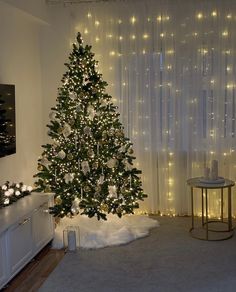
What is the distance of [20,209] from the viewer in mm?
3953

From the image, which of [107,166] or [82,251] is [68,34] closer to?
[107,166]

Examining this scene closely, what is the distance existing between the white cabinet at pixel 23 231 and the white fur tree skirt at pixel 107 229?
12.4 inches

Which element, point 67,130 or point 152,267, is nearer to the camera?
point 152,267

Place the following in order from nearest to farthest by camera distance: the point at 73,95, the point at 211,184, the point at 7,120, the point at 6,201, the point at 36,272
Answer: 1. the point at 36,272
2. the point at 6,201
3. the point at 7,120
4. the point at 211,184
5. the point at 73,95

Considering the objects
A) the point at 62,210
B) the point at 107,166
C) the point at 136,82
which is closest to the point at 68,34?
the point at 136,82

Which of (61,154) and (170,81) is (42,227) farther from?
(170,81)

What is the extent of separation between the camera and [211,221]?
5.15 metres

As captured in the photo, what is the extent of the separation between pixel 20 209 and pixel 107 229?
1.21 metres

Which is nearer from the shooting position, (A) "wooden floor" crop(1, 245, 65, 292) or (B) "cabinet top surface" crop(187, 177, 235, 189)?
(A) "wooden floor" crop(1, 245, 65, 292)

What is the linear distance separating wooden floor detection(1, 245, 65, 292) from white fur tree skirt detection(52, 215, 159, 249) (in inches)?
7.7

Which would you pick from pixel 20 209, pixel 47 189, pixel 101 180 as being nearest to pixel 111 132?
pixel 101 180

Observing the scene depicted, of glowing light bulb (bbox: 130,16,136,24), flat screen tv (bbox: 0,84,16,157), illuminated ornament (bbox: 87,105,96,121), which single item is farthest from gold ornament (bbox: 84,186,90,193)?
glowing light bulb (bbox: 130,16,136,24)

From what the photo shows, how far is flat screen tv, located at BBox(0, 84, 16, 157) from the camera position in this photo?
13.8 ft

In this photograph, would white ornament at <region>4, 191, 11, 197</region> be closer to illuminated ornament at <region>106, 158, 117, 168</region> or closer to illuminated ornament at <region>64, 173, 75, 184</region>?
illuminated ornament at <region>64, 173, 75, 184</region>
